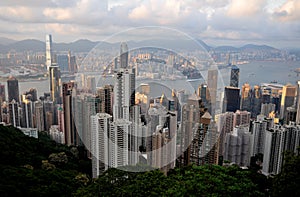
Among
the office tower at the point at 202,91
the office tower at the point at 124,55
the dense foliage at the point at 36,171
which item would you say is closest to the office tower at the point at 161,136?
the office tower at the point at 202,91

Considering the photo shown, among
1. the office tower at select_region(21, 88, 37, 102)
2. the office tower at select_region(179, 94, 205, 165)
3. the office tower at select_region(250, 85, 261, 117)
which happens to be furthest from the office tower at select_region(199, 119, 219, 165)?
the office tower at select_region(21, 88, 37, 102)

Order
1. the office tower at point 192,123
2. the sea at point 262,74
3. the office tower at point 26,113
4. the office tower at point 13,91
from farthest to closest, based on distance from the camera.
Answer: the office tower at point 13,91
the office tower at point 26,113
the sea at point 262,74
the office tower at point 192,123

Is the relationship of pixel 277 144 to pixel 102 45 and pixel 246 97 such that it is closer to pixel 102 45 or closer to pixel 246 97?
pixel 246 97

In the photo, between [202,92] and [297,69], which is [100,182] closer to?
[202,92]

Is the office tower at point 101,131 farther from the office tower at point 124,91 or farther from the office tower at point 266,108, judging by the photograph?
the office tower at point 266,108

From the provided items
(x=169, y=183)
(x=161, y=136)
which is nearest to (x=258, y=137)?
(x=161, y=136)
